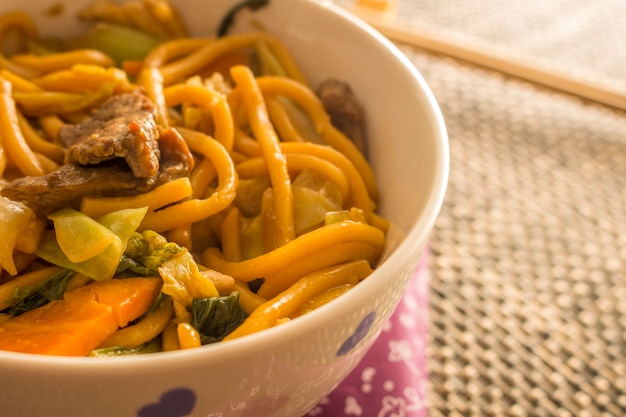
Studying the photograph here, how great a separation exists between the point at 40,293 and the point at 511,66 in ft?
6.03

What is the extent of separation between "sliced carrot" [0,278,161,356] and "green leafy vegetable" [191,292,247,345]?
98 mm

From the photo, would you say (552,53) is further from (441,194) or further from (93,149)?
(93,149)

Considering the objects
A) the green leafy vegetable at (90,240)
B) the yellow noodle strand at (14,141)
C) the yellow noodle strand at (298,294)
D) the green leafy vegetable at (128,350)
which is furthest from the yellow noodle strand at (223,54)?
the green leafy vegetable at (128,350)

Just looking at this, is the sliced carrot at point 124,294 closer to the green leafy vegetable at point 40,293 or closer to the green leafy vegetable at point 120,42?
the green leafy vegetable at point 40,293

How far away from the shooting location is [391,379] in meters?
1.57

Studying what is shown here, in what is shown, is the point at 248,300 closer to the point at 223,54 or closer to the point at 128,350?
the point at 128,350

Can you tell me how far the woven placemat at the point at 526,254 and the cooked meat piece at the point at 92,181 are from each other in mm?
799

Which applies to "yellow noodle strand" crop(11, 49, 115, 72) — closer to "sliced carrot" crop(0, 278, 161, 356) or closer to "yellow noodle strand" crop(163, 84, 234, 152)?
"yellow noodle strand" crop(163, 84, 234, 152)

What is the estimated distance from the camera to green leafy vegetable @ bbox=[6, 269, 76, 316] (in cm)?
126

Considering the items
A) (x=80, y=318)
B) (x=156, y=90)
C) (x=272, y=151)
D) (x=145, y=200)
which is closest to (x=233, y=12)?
(x=156, y=90)

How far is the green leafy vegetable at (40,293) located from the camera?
126cm

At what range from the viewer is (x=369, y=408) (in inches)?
59.1

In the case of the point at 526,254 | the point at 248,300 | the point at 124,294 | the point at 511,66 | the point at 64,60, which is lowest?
the point at 526,254

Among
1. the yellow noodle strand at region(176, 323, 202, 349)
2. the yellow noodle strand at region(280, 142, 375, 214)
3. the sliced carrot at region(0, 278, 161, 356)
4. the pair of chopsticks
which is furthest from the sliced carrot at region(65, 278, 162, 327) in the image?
the pair of chopsticks
